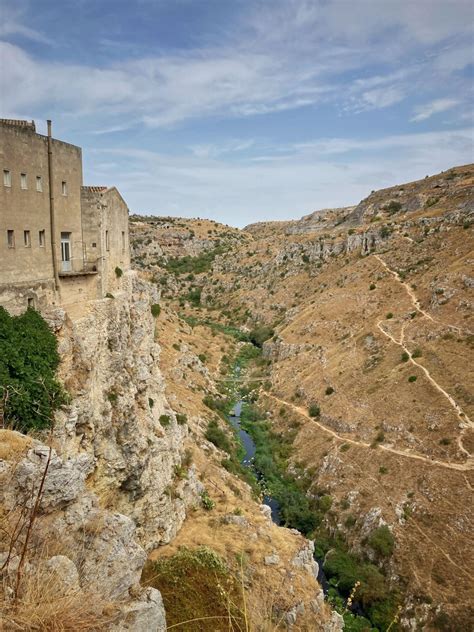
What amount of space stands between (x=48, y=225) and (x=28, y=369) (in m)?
6.03

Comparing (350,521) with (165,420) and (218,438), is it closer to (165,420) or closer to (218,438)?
(218,438)

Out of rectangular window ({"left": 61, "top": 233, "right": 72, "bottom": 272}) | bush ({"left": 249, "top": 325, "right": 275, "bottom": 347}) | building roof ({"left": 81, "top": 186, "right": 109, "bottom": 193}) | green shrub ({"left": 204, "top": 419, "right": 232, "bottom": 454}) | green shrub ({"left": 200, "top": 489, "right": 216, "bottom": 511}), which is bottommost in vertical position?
green shrub ({"left": 204, "top": 419, "right": 232, "bottom": 454})

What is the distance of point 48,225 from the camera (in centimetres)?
1565

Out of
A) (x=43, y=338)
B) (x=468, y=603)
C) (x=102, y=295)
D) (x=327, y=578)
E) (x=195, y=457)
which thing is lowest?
(x=327, y=578)

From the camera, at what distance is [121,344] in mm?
18844

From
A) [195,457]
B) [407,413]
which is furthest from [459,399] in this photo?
[195,457]

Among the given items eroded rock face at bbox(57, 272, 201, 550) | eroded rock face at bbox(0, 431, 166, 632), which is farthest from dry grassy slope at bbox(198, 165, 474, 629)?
eroded rock face at bbox(0, 431, 166, 632)

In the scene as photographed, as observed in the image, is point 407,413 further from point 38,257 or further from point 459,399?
point 38,257

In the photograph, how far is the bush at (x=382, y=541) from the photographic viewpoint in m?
25.3

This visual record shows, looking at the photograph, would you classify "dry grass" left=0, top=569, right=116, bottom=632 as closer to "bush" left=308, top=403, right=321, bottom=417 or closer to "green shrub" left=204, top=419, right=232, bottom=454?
"green shrub" left=204, top=419, right=232, bottom=454

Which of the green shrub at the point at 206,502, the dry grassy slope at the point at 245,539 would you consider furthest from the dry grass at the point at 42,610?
the green shrub at the point at 206,502

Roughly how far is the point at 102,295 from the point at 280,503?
21.7 metres

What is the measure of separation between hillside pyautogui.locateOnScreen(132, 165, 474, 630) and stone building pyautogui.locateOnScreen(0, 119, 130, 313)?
72.2 feet

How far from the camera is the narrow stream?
25656mm
